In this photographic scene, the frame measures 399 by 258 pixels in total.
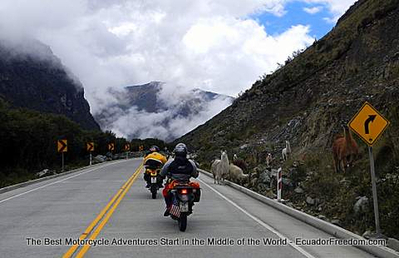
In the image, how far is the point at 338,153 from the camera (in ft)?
57.5

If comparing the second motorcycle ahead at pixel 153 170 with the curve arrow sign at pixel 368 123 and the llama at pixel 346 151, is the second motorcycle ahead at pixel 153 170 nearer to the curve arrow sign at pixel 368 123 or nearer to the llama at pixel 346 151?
the llama at pixel 346 151

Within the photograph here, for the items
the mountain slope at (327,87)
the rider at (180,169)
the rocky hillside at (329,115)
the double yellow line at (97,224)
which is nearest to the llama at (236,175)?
the rocky hillside at (329,115)

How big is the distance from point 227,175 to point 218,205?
9239 mm

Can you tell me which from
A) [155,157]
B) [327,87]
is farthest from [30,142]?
[155,157]

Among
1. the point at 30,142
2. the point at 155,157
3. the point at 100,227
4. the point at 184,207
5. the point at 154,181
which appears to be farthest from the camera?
the point at 30,142

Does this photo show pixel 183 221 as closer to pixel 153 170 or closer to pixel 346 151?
pixel 153 170

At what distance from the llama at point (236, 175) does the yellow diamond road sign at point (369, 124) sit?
13.3 meters

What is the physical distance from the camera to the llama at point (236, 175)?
23.8 meters

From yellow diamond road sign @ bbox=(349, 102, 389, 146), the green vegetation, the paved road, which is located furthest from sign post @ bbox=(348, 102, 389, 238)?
the green vegetation

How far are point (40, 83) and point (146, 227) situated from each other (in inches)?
5348

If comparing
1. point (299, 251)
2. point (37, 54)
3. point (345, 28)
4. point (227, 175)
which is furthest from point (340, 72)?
point (37, 54)

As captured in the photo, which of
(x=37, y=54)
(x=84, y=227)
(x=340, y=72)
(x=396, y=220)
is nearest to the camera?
(x=396, y=220)

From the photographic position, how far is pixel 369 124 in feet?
34.6

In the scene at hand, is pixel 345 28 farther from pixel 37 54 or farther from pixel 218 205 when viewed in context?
pixel 37 54
